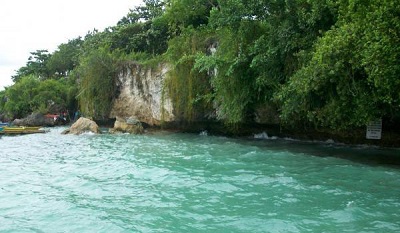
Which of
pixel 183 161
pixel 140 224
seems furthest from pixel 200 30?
pixel 140 224

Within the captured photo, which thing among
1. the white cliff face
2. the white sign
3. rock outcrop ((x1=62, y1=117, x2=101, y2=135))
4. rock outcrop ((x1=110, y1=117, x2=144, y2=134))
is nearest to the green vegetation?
the white sign

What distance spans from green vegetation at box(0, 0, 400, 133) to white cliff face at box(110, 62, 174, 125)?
0.74 m

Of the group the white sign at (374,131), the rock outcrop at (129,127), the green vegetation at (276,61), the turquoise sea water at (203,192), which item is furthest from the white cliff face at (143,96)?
the white sign at (374,131)

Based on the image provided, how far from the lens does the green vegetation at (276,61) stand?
906 centimetres

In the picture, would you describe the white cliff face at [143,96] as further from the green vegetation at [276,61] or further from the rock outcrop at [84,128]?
the rock outcrop at [84,128]

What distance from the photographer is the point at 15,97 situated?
121 feet

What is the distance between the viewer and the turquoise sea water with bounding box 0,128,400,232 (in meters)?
5.84

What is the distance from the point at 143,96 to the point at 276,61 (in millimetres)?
13815

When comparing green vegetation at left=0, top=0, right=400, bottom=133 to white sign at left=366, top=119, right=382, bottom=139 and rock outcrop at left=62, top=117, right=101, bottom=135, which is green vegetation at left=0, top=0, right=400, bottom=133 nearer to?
white sign at left=366, top=119, right=382, bottom=139

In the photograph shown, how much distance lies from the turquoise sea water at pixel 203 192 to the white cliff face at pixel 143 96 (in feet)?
32.3

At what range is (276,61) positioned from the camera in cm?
1344

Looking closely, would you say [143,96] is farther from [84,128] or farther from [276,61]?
[276,61]

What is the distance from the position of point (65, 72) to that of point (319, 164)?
137 feet

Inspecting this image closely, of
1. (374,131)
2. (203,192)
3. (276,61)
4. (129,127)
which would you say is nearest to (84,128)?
(129,127)
